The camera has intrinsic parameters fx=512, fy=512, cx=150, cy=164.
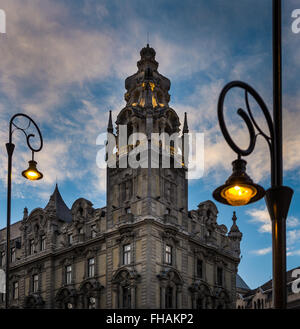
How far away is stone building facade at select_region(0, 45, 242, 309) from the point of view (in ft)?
142

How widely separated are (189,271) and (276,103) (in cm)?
3871

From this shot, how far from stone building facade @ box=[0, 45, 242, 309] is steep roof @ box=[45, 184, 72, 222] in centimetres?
14

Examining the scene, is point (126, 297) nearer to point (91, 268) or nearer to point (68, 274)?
point (91, 268)

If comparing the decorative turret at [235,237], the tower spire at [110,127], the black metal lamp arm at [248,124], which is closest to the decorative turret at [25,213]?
the tower spire at [110,127]

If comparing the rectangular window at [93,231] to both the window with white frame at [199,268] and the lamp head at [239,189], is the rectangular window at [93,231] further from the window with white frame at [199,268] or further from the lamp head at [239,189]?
the lamp head at [239,189]

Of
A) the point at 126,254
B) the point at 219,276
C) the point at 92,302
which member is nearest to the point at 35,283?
the point at 92,302

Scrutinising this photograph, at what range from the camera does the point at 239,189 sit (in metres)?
9.64

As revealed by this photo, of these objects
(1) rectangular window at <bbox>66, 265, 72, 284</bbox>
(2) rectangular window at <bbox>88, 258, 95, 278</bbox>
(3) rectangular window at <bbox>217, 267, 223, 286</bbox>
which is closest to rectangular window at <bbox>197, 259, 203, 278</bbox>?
(3) rectangular window at <bbox>217, 267, 223, 286</bbox>

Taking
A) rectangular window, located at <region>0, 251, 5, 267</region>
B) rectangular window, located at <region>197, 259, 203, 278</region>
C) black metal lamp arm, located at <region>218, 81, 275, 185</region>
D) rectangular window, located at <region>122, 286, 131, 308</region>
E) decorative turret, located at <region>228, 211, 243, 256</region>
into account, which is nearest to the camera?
black metal lamp arm, located at <region>218, 81, 275, 185</region>

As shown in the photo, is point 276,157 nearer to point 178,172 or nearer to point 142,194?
point 142,194

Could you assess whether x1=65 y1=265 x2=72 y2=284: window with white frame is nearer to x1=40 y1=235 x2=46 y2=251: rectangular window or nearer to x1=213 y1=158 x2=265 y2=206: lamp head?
x1=40 y1=235 x2=46 y2=251: rectangular window

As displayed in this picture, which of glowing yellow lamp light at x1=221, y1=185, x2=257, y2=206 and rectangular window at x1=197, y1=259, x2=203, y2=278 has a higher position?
glowing yellow lamp light at x1=221, y1=185, x2=257, y2=206

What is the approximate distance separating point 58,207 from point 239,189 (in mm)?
47777
